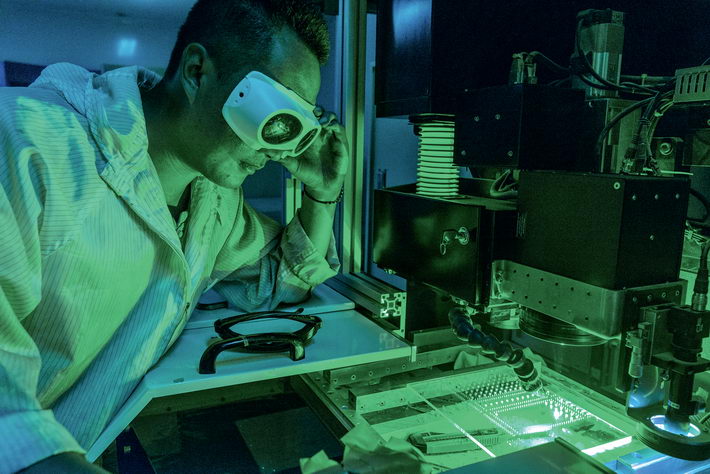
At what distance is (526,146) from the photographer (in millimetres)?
1052

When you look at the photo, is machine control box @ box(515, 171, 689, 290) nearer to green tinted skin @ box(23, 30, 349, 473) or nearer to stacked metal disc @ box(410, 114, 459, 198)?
stacked metal disc @ box(410, 114, 459, 198)

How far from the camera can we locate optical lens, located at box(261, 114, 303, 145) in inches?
37.4

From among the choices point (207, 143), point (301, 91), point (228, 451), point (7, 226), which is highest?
point (301, 91)

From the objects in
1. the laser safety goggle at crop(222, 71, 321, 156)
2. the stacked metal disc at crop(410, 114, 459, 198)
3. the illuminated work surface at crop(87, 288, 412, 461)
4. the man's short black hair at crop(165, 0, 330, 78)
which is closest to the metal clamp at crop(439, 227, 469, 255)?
the stacked metal disc at crop(410, 114, 459, 198)

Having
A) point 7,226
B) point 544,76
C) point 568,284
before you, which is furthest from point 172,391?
point 544,76

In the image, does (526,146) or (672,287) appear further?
(526,146)

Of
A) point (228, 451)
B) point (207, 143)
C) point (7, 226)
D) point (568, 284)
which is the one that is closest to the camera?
point (7, 226)

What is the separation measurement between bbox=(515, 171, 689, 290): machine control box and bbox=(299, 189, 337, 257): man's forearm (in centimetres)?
67

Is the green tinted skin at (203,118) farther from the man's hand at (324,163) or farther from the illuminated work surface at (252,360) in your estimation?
the illuminated work surface at (252,360)

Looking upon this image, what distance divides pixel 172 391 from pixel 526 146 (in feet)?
2.77

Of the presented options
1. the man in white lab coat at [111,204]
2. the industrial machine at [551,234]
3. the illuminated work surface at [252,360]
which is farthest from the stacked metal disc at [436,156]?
the illuminated work surface at [252,360]

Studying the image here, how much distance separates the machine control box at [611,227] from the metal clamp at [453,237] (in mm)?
162

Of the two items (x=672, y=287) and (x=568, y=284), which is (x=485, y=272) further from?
(x=672, y=287)

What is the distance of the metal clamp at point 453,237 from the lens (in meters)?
1.08
